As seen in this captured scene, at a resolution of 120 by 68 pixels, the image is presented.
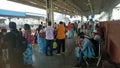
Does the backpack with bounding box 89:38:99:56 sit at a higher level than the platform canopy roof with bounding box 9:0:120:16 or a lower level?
lower

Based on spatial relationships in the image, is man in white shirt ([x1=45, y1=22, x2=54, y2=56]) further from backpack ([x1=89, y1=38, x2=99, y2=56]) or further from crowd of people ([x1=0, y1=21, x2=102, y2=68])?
backpack ([x1=89, y1=38, x2=99, y2=56])

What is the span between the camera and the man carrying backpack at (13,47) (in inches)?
173

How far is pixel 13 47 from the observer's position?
449 centimetres

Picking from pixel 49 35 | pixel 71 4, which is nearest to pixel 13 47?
pixel 49 35

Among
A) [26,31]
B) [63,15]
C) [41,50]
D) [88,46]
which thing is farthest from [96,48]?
[63,15]

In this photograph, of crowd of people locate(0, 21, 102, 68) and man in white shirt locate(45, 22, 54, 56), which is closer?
crowd of people locate(0, 21, 102, 68)

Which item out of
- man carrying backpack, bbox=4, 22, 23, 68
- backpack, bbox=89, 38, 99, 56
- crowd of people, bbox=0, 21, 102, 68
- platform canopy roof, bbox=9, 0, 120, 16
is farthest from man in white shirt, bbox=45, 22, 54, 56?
platform canopy roof, bbox=9, 0, 120, 16

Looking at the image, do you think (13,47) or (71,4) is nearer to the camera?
(13,47)

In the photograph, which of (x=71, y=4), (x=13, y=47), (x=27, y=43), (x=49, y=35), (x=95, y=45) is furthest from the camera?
(x=71, y=4)

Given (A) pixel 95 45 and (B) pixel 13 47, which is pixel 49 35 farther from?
(B) pixel 13 47

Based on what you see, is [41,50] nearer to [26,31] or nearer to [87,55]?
[26,31]

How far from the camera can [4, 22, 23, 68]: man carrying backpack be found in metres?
4.41

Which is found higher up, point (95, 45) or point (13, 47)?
point (13, 47)

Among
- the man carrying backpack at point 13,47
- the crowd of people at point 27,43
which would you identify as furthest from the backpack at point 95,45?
the man carrying backpack at point 13,47
